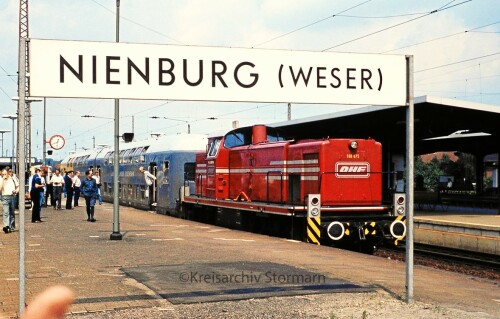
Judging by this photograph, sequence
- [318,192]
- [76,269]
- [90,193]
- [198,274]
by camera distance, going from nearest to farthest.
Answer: [198,274] < [76,269] < [318,192] < [90,193]

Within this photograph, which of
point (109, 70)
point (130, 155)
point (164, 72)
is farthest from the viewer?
point (130, 155)

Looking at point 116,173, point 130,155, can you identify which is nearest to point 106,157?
point 130,155

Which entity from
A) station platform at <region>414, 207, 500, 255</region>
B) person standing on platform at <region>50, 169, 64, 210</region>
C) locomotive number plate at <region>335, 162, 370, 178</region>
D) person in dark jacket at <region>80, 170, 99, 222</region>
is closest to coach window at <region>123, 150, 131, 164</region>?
person standing on platform at <region>50, 169, 64, 210</region>

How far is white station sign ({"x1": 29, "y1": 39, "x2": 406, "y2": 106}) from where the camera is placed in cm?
625

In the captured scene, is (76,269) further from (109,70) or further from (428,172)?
(428,172)

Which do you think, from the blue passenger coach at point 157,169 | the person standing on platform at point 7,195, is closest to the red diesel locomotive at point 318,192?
the person standing on platform at point 7,195

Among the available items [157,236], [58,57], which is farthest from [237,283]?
[157,236]

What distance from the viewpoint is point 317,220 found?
13.9 m

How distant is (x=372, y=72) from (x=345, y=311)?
2797 mm

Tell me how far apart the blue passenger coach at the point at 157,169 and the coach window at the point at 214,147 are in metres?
3.68

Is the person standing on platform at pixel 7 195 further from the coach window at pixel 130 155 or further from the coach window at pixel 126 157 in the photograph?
the coach window at pixel 126 157

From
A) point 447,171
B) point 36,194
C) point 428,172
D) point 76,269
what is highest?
point 447,171

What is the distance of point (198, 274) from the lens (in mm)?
9000

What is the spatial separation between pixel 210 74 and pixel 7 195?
11.6 metres
